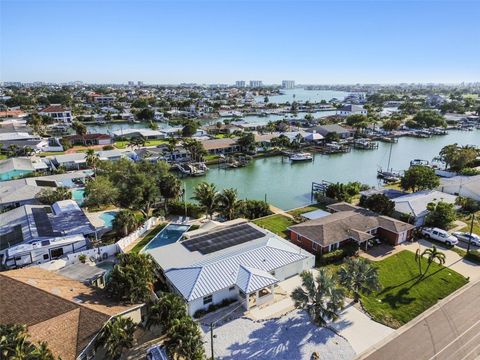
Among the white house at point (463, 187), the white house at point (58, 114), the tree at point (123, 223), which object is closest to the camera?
the tree at point (123, 223)

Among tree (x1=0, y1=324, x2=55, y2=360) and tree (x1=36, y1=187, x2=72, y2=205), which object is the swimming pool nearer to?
tree (x1=0, y1=324, x2=55, y2=360)

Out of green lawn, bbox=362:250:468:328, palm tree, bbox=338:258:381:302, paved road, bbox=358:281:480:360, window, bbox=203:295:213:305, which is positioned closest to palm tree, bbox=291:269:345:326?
palm tree, bbox=338:258:381:302

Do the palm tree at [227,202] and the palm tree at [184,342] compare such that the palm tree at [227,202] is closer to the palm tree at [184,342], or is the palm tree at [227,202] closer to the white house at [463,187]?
the palm tree at [184,342]

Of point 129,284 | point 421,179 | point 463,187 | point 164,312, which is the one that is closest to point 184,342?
point 164,312

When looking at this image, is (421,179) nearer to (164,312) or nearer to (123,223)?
(123,223)

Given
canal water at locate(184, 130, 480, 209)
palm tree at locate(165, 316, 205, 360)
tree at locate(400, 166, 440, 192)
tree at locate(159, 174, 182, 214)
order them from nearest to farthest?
palm tree at locate(165, 316, 205, 360), tree at locate(159, 174, 182, 214), tree at locate(400, 166, 440, 192), canal water at locate(184, 130, 480, 209)

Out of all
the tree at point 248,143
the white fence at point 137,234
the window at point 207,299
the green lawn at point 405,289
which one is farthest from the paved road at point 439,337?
the tree at point 248,143
